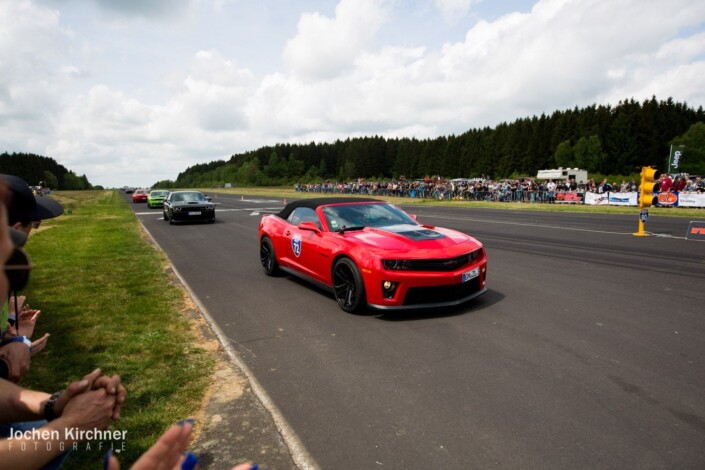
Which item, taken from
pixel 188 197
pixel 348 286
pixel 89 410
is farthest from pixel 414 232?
pixel 188 197

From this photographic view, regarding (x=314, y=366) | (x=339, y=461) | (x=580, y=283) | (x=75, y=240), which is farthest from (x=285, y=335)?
(x=75, y=240)

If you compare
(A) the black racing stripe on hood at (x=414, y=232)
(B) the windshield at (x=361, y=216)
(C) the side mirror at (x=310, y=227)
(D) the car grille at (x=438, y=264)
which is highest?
(B) the windshield at (x=361, y=216)

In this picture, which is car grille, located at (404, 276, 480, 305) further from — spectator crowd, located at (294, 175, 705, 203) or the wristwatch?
spectator crowd, located at (294, 175, 705, 203)

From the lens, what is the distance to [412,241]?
5.40 metres

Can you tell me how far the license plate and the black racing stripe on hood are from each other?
609mm

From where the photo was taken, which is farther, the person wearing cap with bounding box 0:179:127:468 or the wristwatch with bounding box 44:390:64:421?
the wristwatch with bounding box 44:390:64:421

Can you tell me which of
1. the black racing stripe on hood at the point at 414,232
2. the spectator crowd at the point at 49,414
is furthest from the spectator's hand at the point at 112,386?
the black racing stripe on hood at the point at 414,232

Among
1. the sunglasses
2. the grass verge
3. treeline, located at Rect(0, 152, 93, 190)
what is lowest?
the grass verge

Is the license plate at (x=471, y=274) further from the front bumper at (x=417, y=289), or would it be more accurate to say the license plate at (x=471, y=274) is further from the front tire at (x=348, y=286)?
the front tire at (x=348, y=286)

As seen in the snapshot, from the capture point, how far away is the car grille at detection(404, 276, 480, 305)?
5098mm

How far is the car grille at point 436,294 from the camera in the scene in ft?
16.7

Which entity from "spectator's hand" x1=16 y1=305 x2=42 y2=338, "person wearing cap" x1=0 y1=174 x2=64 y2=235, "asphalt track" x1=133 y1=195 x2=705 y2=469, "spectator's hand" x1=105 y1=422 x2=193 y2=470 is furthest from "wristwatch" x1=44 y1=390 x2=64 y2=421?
"spectator's hand" x1=16 y1=305 x2=42 y2=338

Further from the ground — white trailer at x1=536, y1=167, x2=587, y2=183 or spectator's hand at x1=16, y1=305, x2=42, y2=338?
white trailer at x1=536, y1=167, x2=587, y2=183

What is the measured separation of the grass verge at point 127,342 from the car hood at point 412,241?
232cm
